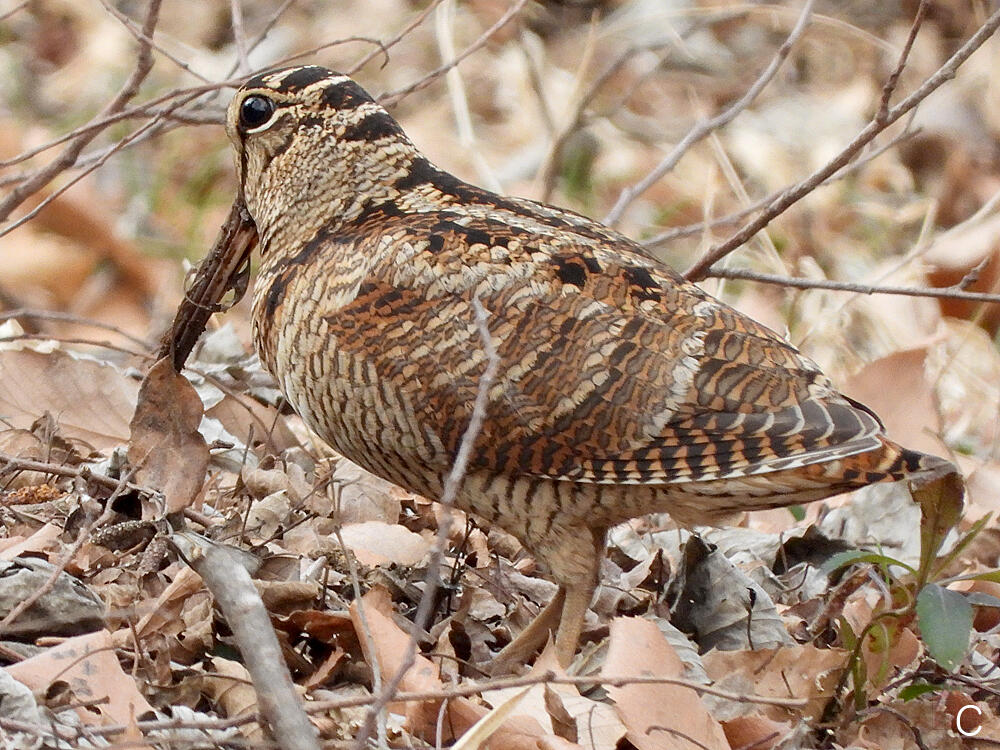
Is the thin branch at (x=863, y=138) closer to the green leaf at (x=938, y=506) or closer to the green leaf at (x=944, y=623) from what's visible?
the green leaf at (x=938, y=506)

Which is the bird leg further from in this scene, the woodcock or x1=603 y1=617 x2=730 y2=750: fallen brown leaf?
x1=603 y1=617 x2=730 y2=750: fallen brown leaf

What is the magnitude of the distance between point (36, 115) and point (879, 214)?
5.94m

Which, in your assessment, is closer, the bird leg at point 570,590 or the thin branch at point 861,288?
the bird leg at point 570,590

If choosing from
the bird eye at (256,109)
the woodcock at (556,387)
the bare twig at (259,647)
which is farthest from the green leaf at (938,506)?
the bird eye at (256,109)

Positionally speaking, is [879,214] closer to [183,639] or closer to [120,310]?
[120,310]

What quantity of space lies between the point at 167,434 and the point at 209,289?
0.48 metres

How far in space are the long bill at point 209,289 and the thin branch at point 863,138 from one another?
58.2 inches

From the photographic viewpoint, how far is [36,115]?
10.2 m

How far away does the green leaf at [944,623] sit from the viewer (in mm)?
3090

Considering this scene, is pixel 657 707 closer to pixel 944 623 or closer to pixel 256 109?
pixel 944 623

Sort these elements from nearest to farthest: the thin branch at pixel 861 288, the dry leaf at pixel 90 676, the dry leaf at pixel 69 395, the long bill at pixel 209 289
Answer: the dry leaf at pixel 90 676, the long bill at pixel 209 289, the thin branch at pixel 861 288, the dry leaf at pixel 69 395

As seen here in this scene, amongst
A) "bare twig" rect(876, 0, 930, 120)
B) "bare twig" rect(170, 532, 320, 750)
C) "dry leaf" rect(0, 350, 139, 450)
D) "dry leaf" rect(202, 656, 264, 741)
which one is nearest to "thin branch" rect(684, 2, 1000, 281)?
"bare twig" rect(876, 0, 930, 120)

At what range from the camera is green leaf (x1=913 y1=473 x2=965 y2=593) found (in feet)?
10.8

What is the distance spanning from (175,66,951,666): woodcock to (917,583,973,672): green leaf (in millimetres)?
332
